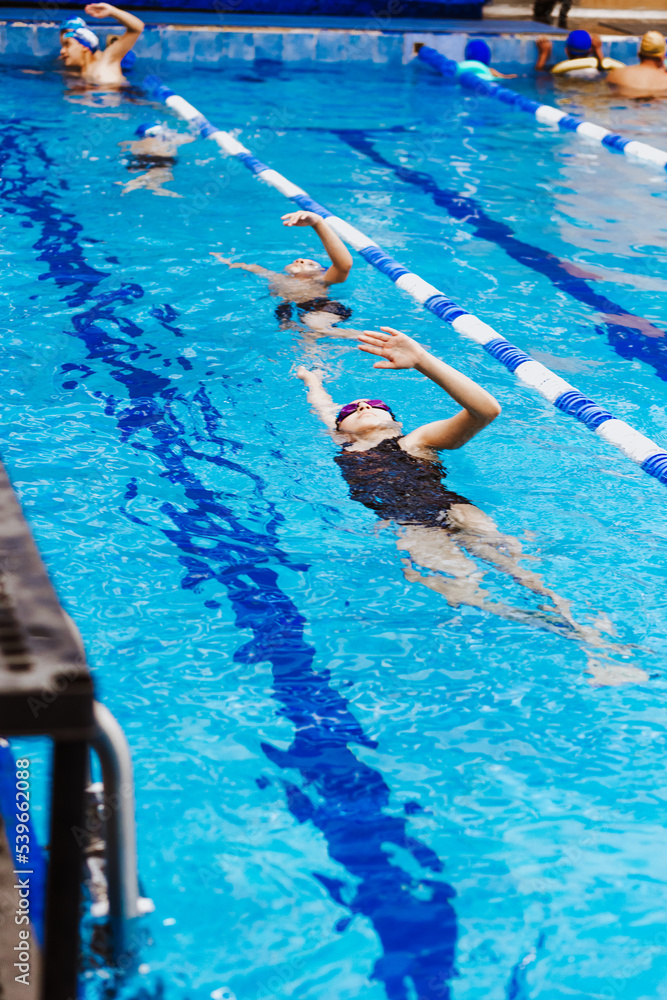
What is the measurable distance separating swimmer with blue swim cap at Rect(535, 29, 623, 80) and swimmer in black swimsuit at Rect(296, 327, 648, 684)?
1020cm

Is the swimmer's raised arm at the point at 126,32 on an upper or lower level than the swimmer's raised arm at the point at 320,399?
upper

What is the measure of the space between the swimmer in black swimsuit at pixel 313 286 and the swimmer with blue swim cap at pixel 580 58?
8.07 metres

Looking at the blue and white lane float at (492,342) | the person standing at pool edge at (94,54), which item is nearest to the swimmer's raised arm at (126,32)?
the person standing at pool edge at (94,54)

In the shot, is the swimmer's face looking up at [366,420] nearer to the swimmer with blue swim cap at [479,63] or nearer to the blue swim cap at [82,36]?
the blue swim cap at [82,36]

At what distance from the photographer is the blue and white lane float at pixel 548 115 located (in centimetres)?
902

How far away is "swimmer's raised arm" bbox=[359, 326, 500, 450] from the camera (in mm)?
3430

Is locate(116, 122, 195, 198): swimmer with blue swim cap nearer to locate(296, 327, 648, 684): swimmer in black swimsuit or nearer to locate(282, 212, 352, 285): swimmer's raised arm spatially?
locate(282, 212, 352, 285): swimmer's raised arm

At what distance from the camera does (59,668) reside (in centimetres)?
103

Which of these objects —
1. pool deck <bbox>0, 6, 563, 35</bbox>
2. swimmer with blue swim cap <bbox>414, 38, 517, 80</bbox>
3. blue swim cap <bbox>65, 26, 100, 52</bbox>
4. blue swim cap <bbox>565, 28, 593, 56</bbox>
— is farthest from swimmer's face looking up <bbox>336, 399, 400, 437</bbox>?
blue swim cap <bbox>565, 28, 593, 56</bbox>

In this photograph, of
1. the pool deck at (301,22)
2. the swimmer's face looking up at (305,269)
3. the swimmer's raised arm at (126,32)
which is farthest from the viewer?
the pool deck at (301,22)

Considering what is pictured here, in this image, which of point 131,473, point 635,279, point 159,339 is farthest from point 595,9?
point 131,473

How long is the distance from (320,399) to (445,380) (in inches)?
47.6

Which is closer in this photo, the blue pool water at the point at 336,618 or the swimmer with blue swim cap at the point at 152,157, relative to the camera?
the blue pool water at the point at 336,618

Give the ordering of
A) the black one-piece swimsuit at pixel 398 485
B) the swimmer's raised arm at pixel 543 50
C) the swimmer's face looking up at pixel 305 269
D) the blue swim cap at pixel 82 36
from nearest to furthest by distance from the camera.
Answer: the black one-piece swimsuit at pixel 398 485
the swimmer's face looking up at pixel 305 269
the blue swim cap at pixel 82 36
the swimmer's raised arm at pixel 543 50
